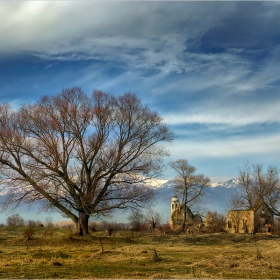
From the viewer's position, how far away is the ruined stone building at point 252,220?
141 feet

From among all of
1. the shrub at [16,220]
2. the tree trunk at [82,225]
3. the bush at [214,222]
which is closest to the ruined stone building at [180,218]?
the bush at [214,222]

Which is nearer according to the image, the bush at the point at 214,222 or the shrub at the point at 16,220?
the shrub at the point at 16,220

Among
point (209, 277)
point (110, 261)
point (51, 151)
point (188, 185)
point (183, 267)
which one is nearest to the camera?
point (209, 277)

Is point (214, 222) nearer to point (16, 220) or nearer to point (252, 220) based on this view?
point (252, 220)

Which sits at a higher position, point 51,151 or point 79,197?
point 51,151

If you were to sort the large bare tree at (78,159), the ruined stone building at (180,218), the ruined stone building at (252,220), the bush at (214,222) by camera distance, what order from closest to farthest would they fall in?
the large bare tree at (78,159)
the ruined stone building at (252,220)
the bush at (214,222)
the ruined stone building at (180,218)

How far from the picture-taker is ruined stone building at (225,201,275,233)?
43125mm

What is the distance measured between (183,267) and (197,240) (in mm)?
14988

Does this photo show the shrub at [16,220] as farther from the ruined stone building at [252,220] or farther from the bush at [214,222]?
the ruined stone building at [252,220]

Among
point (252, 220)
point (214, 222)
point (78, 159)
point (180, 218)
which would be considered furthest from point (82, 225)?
point (180, 218)

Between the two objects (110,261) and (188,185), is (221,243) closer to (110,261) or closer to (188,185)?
(110,261)

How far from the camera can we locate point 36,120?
26500mm

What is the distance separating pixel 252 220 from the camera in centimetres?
4303

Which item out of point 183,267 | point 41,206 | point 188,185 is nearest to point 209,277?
point 183,267
